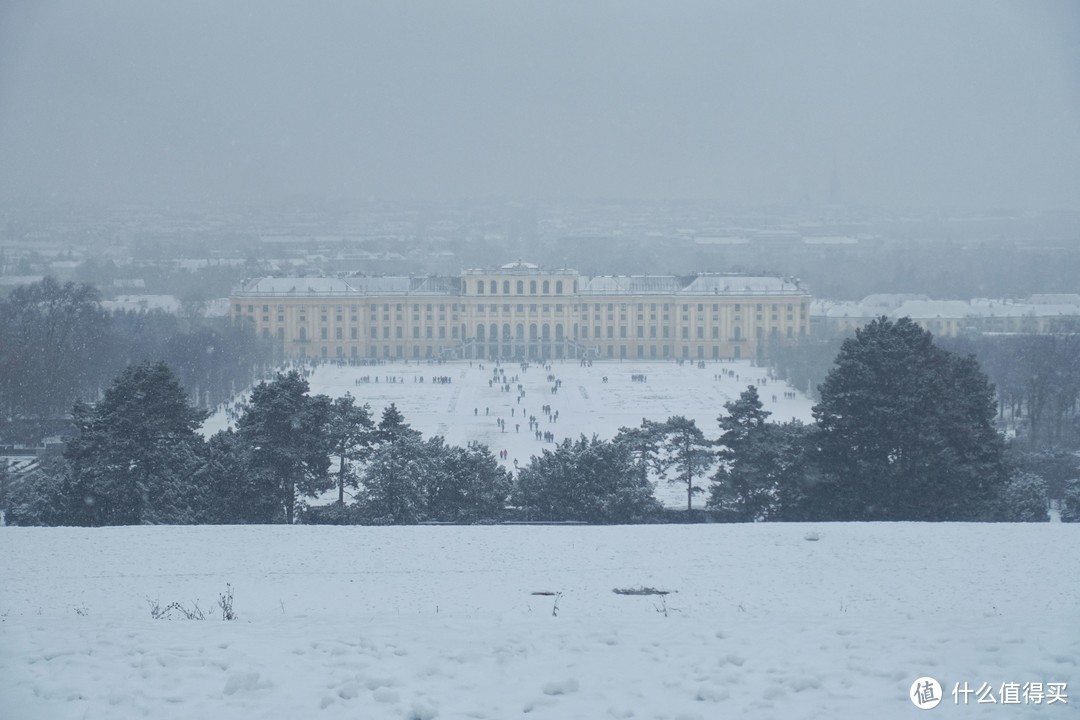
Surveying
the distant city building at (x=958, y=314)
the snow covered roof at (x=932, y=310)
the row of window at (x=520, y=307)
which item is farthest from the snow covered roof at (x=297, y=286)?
the snow covered roof at (x=932, y=310)

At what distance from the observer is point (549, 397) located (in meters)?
29.7

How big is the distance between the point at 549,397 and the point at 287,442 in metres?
17.7

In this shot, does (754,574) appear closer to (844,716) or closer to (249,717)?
(844,716)

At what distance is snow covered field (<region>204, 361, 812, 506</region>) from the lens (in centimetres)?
2337

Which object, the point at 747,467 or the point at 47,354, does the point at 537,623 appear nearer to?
the point at 747,467

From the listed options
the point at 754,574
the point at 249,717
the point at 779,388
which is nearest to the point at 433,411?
the point at 779,388

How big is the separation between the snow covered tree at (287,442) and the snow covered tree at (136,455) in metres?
0.57

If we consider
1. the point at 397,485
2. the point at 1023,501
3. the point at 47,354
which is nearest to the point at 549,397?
the point at 47,354

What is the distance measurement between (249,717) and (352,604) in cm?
208

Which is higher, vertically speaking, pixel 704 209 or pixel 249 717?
pixel 704 209

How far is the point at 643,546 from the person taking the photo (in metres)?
8.11

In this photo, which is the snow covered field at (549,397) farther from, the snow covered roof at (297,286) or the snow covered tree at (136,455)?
the snow covered tree at (136,455)

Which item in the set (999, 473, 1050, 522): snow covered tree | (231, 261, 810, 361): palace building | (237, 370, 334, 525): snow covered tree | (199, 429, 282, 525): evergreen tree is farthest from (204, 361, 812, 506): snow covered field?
(199, 429, 282, 525): evergreen tree

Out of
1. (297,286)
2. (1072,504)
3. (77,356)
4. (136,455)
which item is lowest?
(1072,504)
